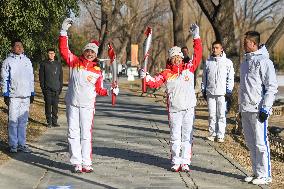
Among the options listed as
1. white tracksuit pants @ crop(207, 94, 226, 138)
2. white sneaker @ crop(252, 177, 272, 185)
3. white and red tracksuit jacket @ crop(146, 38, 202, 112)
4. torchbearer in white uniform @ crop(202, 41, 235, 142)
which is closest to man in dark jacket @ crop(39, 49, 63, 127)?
torchbearer in white uniform @ crop(202, 41, 235, 142)

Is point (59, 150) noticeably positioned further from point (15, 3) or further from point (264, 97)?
point (15, 3)

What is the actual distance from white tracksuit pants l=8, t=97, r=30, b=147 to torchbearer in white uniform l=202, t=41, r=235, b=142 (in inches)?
153

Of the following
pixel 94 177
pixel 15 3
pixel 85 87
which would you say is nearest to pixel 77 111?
pixel 85 87

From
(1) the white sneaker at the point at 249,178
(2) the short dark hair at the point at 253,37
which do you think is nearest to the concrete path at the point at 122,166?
(1) the white sneaker at the point at 249,178

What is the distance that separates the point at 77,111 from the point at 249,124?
2.52 m

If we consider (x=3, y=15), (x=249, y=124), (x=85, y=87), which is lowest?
(x=249, y=124)

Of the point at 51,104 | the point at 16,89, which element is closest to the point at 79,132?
the point at 16,89

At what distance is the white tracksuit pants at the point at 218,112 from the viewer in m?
11.7

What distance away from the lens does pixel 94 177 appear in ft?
26.1

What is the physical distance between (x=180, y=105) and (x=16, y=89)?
10.1 ft

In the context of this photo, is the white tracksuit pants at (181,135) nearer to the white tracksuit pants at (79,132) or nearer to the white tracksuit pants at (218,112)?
the white tracksuit pants at (79,132)

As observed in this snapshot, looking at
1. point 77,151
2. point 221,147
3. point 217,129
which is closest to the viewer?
point 77,151

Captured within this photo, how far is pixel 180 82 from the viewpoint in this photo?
333 inches

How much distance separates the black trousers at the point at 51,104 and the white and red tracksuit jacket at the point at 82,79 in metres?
5.68
